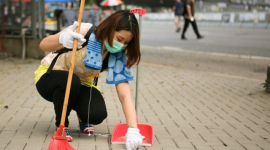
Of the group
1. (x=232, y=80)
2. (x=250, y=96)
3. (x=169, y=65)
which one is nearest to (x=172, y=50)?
(x=169, y=65)

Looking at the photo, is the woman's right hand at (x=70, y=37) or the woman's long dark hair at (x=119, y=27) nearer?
the woman's right hand at (x=70, y=37)

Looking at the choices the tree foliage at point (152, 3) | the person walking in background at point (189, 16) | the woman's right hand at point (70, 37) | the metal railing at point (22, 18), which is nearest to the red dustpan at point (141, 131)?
the woman's right hand at point (70, 37)

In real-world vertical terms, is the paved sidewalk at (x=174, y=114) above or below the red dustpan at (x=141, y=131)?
below

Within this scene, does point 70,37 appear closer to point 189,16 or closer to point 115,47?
point 115,47

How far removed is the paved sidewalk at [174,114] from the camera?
15.1 ft

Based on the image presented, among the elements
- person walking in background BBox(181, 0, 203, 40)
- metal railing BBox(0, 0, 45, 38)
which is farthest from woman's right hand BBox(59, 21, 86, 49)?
person walking in background BBox(181, 0, 203, 40)

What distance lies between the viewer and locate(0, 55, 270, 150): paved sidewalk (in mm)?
4598

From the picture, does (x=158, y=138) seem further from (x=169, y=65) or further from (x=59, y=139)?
(x=169, y=65)

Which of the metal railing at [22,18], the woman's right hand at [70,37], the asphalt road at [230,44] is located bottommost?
the asphalt road at [230,44]

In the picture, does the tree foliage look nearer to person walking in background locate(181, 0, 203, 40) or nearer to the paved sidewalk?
person walking in background locate(181, 0, 203, 40)

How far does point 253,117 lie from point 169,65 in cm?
569

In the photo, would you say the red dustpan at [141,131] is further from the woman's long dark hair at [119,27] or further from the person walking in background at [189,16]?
the person walking in background at [189,16]

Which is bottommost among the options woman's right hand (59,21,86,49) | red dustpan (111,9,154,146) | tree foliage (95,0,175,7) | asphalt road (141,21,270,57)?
asphalt road (141,21,270,57)

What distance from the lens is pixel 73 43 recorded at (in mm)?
4012
